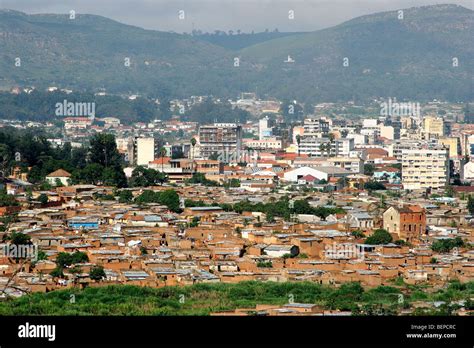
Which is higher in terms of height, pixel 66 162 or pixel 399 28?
pixel 399 28

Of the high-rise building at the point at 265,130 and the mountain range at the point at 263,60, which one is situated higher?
the mountain range at the point at 263,60

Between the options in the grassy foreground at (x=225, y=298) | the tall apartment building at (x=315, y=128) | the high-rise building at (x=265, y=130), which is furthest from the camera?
the high-rise building at (x=265, y=130)

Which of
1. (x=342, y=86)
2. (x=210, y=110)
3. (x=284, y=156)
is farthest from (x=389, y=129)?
(x=342, y=86)

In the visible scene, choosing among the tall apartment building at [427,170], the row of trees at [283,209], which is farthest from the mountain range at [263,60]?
the row of trees at [283,209]

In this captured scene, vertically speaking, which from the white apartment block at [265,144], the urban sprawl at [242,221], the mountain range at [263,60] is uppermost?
the mountain range at [263,60]

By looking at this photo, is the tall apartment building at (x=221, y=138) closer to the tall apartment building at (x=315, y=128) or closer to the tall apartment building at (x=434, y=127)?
the tall apartment building at (x=315, y=128)

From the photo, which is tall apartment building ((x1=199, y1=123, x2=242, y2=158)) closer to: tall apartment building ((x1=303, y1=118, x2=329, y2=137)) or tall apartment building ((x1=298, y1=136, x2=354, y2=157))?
tall apartment building ((x1=298, y1=136, x2=354, y2=157))

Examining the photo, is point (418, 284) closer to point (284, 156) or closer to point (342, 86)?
point (284, 156)

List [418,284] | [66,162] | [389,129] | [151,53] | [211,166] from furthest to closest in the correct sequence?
[151,53], [389,129], [211,166], [66,162], [418,284]
